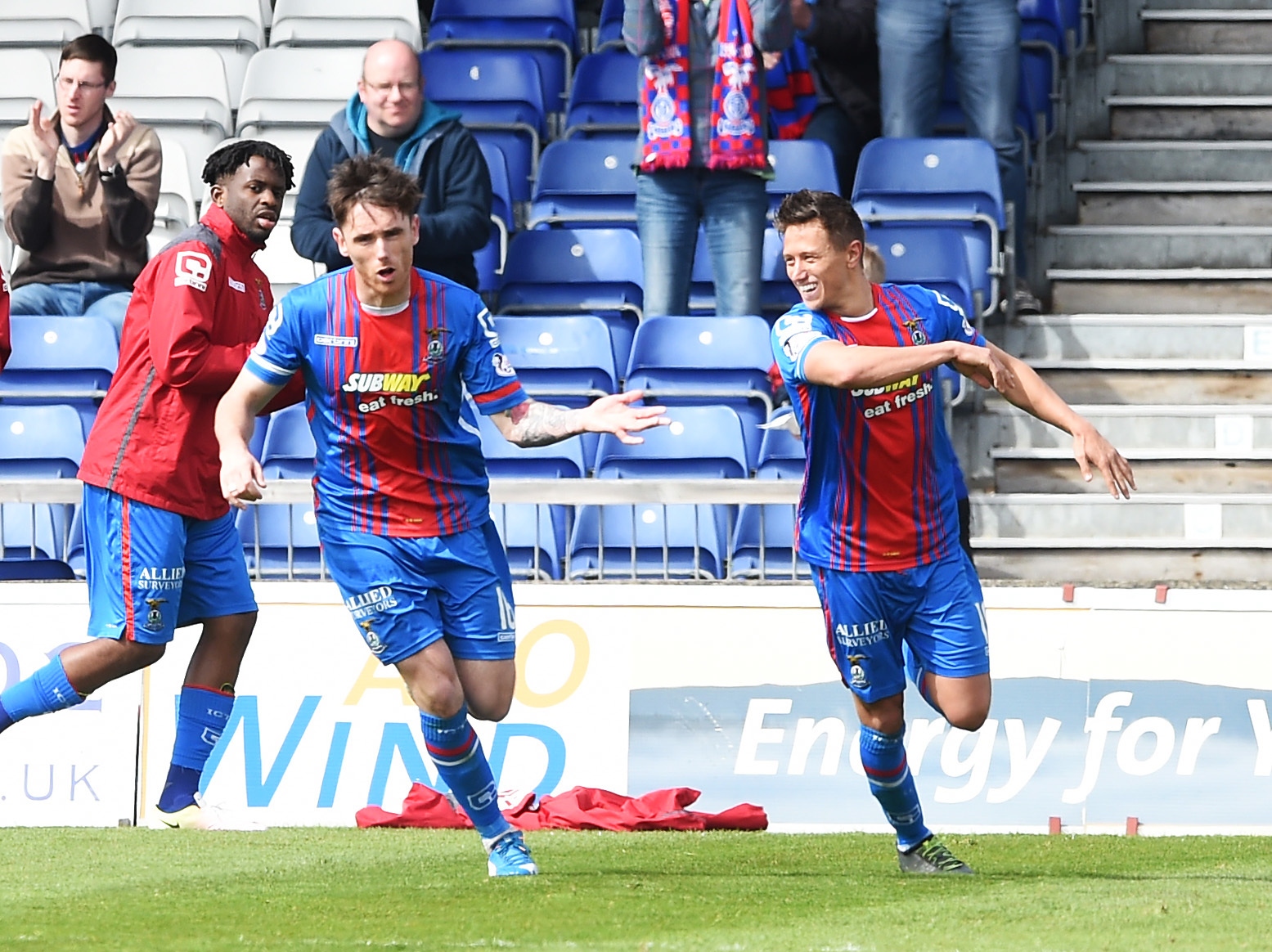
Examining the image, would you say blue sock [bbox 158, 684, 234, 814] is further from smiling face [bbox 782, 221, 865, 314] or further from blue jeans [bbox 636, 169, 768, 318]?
blue jeans [bbox 636, 169, 768, 318]

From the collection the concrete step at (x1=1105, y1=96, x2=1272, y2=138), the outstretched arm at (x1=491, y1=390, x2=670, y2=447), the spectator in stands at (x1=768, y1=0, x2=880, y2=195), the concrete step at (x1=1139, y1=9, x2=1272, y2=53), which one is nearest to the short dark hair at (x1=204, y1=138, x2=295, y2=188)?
the outstretched arm at (x1=491, y1=390, x2=670, y2=447)

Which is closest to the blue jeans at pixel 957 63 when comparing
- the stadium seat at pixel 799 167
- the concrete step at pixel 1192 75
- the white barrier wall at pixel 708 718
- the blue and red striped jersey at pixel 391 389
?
the stadium seat at pixel 799 167

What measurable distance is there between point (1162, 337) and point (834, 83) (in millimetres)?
2513

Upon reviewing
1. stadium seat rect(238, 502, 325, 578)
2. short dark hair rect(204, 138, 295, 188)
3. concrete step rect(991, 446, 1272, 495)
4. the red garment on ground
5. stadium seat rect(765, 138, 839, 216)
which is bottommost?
the red garment on ground

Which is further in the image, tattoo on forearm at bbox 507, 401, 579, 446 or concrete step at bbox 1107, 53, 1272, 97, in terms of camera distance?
concrete step at bbox 1107, 53, 1272, 97

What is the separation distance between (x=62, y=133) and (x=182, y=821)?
4.62 m

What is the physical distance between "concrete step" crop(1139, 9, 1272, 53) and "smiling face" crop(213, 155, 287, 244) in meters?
8.06

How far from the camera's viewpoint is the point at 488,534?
6355 millimetres

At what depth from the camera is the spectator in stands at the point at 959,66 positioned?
11.0 metres

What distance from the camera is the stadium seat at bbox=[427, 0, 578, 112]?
510 inches

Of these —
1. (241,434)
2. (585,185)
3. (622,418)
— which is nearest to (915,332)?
(622,418)

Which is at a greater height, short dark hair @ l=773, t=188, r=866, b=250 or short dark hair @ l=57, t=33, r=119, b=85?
short dark hair @ l=57, t=33, r=119, b=85

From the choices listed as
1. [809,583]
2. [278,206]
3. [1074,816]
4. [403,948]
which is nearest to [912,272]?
[809,583]

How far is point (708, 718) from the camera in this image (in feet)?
28.4
